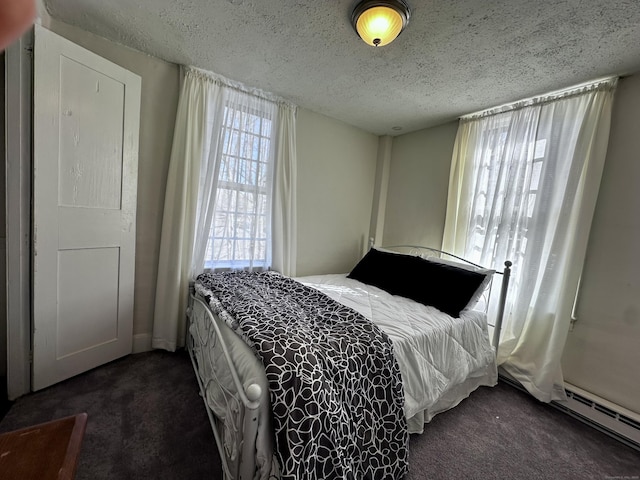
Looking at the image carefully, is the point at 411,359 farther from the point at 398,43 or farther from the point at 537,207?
the point at 398,43

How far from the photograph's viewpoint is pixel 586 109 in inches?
78.6

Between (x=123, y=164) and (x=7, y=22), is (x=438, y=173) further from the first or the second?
(x=7, y=22)

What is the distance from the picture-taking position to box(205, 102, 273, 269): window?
97.7 inches

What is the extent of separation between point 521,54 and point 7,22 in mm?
2419

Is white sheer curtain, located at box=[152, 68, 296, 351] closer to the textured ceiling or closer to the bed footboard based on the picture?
the textured ceiling

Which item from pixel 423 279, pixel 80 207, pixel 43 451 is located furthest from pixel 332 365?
pixel 80 207

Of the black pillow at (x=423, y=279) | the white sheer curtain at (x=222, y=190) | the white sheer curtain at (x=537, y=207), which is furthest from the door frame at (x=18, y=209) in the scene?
the white sheer curtain at (x=537, y=207)

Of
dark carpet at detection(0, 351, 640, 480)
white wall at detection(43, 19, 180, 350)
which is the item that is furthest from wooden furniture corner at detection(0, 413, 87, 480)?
white wall at detection(43, 19, 180, 350)

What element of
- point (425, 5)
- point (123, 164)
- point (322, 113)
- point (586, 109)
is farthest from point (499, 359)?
point (123, 164)

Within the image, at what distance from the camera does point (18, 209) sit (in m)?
1.63

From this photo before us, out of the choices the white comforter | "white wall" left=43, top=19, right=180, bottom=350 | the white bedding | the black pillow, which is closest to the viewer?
the white bedding

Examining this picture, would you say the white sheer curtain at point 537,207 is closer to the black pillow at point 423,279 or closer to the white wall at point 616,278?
the white wall at point 616,278

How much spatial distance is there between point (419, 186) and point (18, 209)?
3.40m

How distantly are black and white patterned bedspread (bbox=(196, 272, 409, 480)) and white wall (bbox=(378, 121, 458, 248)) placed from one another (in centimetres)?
181
